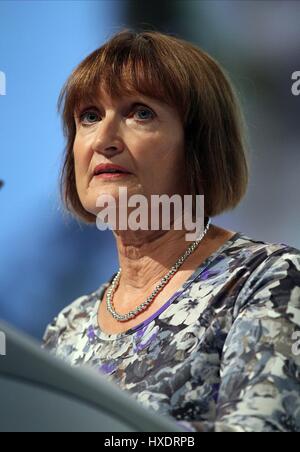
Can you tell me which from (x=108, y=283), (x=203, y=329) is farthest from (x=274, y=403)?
(x=108, y=283)

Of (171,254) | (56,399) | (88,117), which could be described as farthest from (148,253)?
(56,399)

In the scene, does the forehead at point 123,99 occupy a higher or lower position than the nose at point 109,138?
higher

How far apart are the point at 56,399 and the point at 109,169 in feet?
2.34

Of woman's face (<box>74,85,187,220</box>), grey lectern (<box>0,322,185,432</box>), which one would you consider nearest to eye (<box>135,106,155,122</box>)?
woman's face (<box>74,85,187,220</box>)

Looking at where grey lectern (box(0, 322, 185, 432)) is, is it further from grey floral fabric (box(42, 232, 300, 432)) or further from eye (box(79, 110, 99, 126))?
eye (box(79, 110, 99, 126))

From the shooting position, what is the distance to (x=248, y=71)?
1862 millimetres

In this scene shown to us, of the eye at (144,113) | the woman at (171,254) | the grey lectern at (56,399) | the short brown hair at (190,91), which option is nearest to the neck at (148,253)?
the woman at (171,254)

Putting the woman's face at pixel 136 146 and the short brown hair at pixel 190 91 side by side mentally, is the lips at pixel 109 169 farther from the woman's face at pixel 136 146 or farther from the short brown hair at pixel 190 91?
the short brown hair at pixel 190 91

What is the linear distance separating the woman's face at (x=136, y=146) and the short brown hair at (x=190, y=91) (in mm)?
19

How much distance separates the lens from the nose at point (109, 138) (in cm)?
131

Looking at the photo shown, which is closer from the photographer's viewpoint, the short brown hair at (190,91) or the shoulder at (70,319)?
the short brown hair at (190,91)

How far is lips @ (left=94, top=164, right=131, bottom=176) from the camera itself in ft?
4.29

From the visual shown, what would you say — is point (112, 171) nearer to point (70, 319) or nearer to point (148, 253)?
point (148, 253)

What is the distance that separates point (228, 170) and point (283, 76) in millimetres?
527
